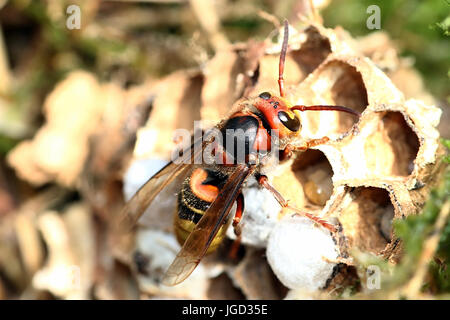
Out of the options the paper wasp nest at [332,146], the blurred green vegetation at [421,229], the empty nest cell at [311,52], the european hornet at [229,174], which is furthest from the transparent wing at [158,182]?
the blurred green vegetation at [421,229]

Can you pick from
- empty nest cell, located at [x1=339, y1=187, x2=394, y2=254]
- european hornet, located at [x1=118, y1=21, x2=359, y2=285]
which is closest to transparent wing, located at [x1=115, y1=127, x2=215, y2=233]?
european hornet, located at [x1=118, y1=21, x2=359, y2=285]

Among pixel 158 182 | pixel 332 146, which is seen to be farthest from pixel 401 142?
pixel 158 182

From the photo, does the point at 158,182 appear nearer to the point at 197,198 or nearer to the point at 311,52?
the point at 197,198

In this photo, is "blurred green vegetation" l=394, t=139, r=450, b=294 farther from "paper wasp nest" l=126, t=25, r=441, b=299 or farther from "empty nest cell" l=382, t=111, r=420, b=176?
"empty nest cell" l=382, t=111, r=420, b=176

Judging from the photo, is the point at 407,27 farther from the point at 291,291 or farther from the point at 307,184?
the point at 291,291

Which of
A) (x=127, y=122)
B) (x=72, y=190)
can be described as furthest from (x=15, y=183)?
(x=127, y=122)
